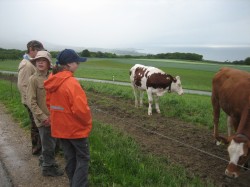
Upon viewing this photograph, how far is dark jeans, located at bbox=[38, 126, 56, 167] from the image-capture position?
218 inches

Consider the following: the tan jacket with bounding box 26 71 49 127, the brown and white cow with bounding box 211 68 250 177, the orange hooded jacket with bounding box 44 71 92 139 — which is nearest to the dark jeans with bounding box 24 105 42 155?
the tan jacket with bounding box 26 71 49 127

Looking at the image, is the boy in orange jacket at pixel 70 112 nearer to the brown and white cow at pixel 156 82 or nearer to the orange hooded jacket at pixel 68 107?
the orange hooded jacket at pixel 68 107

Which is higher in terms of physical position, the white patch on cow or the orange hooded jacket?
the orange hooded jacket

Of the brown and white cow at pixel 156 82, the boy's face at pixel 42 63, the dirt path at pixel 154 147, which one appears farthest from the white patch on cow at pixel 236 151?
the brown and white cow at pixel 156 82

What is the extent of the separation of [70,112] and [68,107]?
0.07 metres

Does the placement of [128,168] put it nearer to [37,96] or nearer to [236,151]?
[236,151]

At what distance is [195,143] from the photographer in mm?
8164

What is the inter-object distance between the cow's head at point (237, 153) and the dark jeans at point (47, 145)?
313 centimetres

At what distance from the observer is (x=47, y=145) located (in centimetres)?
561

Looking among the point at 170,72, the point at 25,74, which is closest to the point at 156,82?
the point at 25,74

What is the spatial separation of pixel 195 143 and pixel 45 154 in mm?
4156

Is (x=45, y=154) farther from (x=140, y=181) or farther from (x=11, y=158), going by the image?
(x=140, y=181)

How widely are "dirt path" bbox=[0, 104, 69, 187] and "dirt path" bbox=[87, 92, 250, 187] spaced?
2.45 meters

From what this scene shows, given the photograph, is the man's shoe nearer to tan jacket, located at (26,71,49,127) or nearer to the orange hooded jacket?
tan jacket, located at (26,71,49,127)
